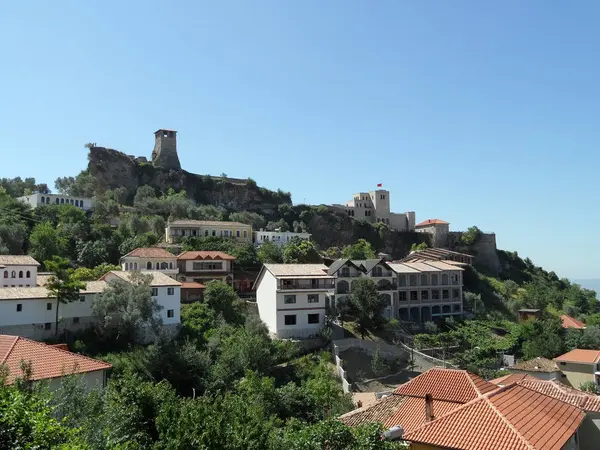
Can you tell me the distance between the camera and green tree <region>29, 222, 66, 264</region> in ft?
169

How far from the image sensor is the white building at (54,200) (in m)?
66.3

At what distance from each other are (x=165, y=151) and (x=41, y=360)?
76.5 meters

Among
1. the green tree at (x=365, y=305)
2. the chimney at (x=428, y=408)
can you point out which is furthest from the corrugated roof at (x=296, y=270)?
the chimney at (x=428, y=408)

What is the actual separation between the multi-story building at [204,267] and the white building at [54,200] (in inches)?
1033

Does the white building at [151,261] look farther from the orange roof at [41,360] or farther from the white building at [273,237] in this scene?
the orange roof at [41,360]

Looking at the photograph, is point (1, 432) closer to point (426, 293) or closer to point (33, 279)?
point (33, 279)

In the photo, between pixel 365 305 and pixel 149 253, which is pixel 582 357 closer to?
pixel 365 305

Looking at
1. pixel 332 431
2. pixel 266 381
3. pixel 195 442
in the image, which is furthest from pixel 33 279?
pixel 332 431

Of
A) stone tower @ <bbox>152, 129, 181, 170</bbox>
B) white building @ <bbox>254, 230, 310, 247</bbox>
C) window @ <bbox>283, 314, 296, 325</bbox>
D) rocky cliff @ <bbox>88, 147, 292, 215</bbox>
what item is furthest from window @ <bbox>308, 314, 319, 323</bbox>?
stone tower @ <bbox>152, 129, 181, 170</bbox>

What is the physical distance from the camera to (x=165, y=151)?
3674 inches

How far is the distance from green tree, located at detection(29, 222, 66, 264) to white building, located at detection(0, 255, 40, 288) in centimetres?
1114

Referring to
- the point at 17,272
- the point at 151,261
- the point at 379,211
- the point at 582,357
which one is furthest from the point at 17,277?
the point at 379,211

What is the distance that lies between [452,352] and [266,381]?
78.5ft

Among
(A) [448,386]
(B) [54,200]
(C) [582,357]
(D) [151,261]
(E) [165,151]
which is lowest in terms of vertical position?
(C) [582,357]
